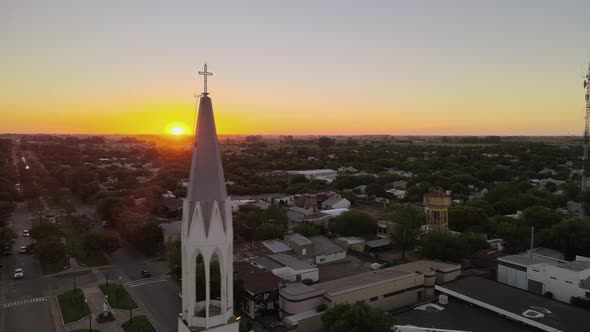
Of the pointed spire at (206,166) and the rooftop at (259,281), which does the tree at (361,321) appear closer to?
the rooftop at (259,281)

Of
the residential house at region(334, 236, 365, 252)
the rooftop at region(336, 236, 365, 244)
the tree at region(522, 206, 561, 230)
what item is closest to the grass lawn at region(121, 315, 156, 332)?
the residential house at region(334, 236, 365, 252)

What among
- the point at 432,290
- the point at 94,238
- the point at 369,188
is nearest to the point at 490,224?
the point at 432,290

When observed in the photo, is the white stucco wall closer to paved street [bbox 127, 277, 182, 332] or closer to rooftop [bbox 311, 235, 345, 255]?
rooftop [bbox 311, 235, 345, 255]

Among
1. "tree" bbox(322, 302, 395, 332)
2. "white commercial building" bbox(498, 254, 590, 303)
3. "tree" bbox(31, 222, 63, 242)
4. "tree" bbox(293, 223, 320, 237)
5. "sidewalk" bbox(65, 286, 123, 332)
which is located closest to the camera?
"tree" bbox(322, 302, 395, 332)

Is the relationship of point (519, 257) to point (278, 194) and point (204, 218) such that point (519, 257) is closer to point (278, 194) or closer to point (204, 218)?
point (204, 218)

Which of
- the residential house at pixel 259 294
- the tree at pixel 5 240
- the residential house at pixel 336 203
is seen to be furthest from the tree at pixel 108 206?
the residential house at pixel 259 294

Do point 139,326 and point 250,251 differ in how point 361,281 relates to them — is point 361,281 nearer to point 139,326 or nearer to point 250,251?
point 250,251
